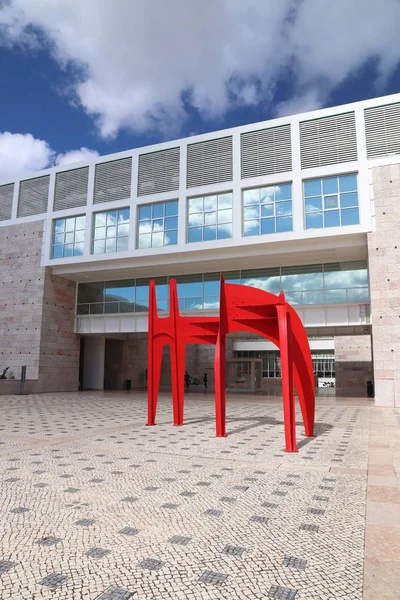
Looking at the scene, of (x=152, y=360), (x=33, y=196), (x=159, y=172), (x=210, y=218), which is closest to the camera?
(x=152, y=360)

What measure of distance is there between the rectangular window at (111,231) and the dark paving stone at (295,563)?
23759mm

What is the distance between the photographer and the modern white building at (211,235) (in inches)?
825

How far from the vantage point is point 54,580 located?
299 centimetres

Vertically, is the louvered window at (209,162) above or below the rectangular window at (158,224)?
above

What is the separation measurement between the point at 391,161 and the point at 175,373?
15.8m

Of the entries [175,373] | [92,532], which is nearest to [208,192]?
[175,373]

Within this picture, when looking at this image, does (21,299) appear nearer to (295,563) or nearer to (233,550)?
(233,550)

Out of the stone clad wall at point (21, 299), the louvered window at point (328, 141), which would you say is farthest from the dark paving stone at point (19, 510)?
the stone clad wall at point (21, 299)

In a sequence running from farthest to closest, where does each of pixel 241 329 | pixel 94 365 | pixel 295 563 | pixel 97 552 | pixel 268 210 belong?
1. pixel 94 365
2. pixel 268 210
3. pixel 241 329
4. pixel 97 552
5. pixel 295 563

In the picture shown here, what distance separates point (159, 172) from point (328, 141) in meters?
9.69

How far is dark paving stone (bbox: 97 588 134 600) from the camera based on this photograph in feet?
9.09

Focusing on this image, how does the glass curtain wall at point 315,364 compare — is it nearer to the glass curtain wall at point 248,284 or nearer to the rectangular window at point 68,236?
the glass curtain wall at point 248,284

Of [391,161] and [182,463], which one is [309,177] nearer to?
[391,161]

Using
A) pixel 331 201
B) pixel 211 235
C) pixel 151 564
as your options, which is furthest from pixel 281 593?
pixel 211 235
